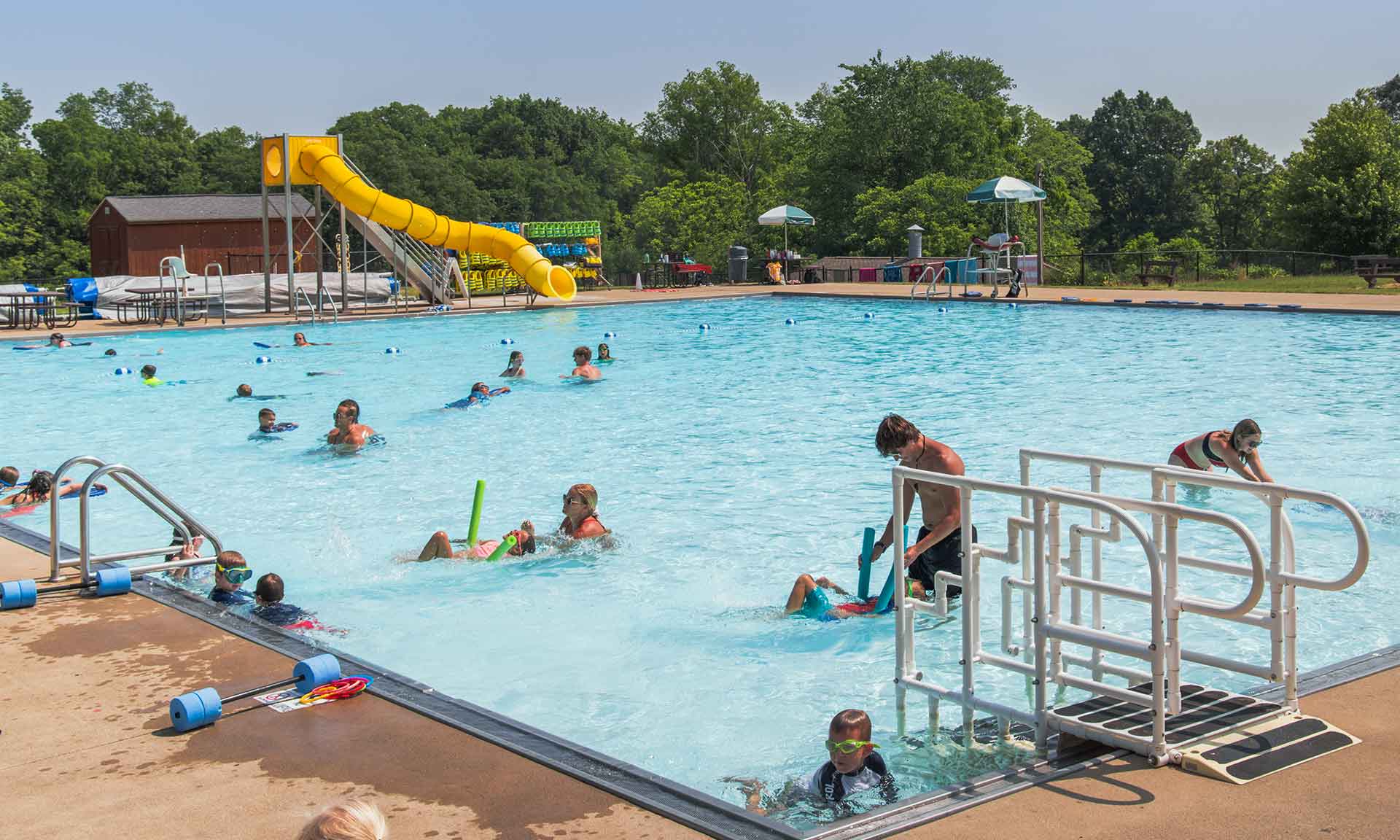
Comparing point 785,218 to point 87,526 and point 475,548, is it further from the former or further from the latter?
point 87,526

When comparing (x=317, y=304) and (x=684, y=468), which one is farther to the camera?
(x=317, y=304)

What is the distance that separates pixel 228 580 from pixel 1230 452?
724cm

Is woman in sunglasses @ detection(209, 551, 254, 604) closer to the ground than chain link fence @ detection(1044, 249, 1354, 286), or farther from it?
closer to the ground

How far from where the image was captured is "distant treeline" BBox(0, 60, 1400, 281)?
1663 inches

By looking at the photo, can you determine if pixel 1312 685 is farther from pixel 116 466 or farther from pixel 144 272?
pixel 144 272

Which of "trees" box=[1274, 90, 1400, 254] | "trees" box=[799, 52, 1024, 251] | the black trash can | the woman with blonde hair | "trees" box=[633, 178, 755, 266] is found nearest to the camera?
the woman with blonde hair

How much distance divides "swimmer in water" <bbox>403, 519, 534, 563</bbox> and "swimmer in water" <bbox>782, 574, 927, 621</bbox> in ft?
7.35

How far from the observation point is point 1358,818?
381 centimetres

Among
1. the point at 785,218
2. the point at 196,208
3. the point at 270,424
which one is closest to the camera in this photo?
the point at 270,424

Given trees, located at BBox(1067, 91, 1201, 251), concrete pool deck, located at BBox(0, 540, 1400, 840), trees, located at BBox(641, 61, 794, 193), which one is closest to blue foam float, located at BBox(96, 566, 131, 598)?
concrete pool deck, located at BBox(0, 540, 1400, 840)

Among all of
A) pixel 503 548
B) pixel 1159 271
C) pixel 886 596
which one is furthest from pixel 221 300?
pixel 886 596

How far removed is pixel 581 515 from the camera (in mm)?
9711

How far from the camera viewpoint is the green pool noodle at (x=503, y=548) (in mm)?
9484

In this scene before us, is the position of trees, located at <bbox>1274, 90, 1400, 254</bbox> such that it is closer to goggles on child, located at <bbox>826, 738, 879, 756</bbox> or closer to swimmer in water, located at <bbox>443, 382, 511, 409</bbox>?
swimmer in water, located at <bbox>443, 382, 511, 409</bbox>
